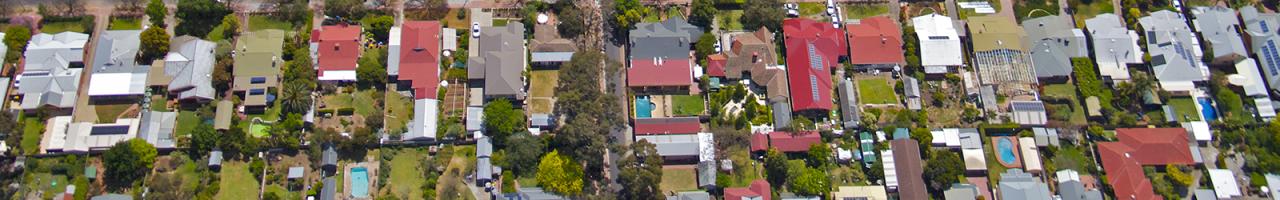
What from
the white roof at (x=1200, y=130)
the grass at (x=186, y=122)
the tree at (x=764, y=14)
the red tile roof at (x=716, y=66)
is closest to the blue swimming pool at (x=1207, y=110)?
the white roof at (x=1200, y=130)

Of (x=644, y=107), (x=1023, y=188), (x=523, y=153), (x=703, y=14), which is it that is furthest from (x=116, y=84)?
(x=1023, y=188)

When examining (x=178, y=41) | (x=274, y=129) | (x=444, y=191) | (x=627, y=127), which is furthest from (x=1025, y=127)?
(x=178, y=41)

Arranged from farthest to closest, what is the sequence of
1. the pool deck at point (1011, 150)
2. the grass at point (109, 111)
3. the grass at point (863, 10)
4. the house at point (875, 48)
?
the grass at point (863, 10) < the house at point (875, 48) < the pool deck at point (1011, 150) < the grass at point (109, 111)

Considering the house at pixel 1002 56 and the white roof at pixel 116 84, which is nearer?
the white roof at pixel 116 84

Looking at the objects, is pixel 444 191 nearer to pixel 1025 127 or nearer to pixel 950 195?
pixel 950 195

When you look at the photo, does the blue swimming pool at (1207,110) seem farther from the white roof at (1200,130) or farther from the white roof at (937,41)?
the white roof at (937,41)

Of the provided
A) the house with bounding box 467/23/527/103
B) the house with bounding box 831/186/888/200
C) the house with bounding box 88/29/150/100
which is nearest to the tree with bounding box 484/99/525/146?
the house with bounding box 467/23/527/103
